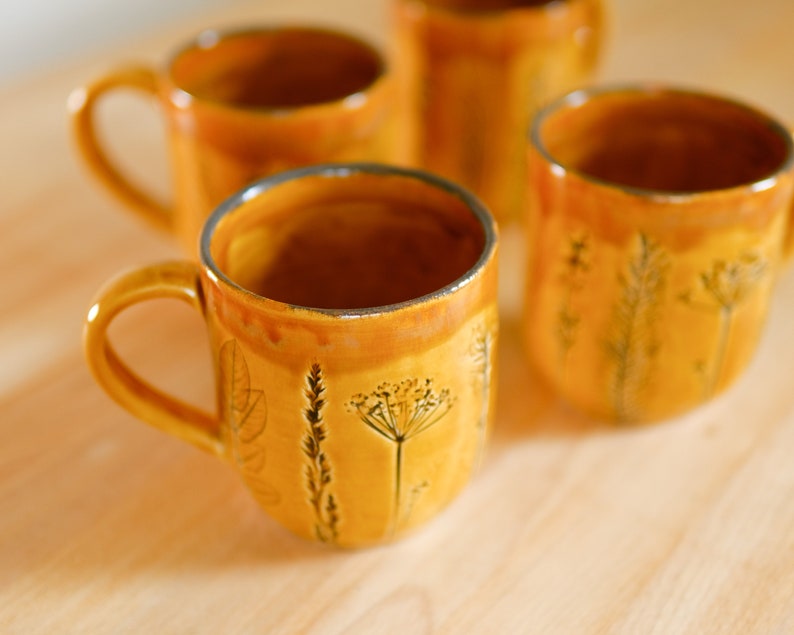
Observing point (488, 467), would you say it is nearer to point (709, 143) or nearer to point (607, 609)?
point (607, 609)

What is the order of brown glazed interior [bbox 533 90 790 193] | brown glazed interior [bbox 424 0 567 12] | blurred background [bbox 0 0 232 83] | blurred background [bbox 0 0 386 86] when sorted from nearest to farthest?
brown glazed interior [bbox 533 90 790 193] < brown glazed interior [bbox 424 0 567 12] < blurred background [bbox 0 0 386 86] < blurred background [bbox 0 0 232 83]

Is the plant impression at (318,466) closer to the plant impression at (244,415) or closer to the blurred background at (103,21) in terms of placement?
the plant impression at (244,415)

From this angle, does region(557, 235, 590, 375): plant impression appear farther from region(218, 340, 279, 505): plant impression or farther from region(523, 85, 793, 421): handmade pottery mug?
region(218, 340, 279, 505): plant impression

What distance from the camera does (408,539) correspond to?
447mm

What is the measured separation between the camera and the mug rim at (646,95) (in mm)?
424

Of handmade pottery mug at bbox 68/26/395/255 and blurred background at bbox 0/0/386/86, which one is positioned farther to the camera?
blurred background at bbox 0/0/386/86

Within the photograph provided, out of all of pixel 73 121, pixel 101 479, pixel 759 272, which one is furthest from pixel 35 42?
pixel 759 272

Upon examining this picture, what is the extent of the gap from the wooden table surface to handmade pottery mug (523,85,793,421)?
4 cm

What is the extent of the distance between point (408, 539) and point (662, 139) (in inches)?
10.3

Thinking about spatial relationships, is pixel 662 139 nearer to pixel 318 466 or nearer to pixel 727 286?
pixel 727 286

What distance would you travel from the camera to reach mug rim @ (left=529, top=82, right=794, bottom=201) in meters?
0.42

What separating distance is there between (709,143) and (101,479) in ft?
1.20

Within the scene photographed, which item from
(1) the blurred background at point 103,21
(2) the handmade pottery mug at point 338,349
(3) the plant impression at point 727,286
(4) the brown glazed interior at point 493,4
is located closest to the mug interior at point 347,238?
(2) the handmade pottery mug at point 338,349

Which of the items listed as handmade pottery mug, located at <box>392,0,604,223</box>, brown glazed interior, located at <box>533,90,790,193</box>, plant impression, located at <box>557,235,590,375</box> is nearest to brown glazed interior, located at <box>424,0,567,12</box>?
handmade pottery mug, located at <box>392,0,604,223</box>
